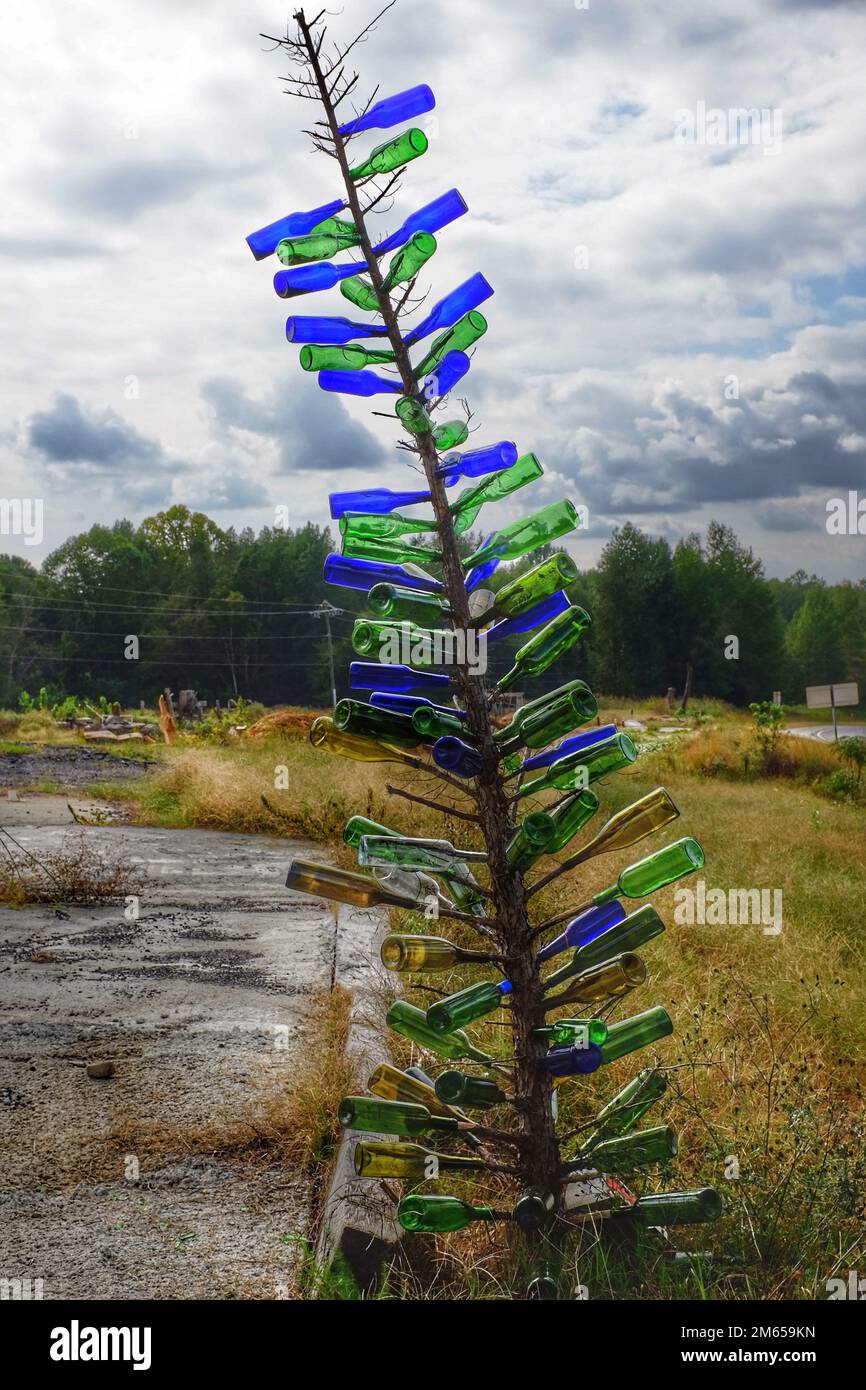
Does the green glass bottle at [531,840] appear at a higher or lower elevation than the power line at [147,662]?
lower

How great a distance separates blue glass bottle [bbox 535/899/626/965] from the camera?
2.21 metres

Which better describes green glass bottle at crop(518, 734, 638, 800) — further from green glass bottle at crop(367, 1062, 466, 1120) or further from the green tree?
the green tree

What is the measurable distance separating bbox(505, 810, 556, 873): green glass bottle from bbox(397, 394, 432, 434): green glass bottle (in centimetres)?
75

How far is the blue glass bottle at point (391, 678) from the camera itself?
2141 mm

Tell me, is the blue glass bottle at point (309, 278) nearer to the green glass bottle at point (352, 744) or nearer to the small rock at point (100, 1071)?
the green glass bottle at point (352, 744)

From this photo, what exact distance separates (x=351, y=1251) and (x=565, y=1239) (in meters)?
0.50

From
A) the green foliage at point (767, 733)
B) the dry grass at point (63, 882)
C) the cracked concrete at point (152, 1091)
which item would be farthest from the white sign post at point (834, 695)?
the dry grass at point (63, 882)

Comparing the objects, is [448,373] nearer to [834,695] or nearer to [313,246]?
[313,246]

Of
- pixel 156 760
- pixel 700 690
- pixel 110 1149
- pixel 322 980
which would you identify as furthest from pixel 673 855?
pixel 700 690

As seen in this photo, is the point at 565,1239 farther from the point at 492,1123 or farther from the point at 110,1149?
the point at 110,1149

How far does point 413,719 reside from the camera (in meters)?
2.11

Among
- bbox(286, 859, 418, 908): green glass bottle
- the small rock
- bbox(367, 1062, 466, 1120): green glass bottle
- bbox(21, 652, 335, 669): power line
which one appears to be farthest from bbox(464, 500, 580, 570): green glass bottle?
bbox(21, 652, 335, 669): power line

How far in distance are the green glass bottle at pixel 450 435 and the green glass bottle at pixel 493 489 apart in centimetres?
9

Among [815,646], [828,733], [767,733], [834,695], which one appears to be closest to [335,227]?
[767,733]
